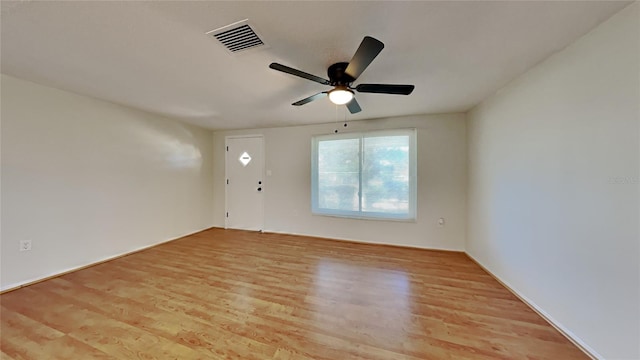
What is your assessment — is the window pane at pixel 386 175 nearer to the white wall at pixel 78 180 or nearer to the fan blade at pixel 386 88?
the fan blade at pixel 386 88

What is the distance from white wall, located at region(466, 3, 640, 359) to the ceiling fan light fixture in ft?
5.39

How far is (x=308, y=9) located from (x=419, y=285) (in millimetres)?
2715

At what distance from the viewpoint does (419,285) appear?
2.42 metres

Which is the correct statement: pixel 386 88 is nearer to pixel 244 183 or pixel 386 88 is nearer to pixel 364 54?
pixel 364 54

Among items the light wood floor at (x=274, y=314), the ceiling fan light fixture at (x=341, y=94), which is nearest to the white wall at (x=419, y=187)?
the light wood floor at (x=274, y=314)

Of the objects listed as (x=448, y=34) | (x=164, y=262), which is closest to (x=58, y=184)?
(x=164, y=262)

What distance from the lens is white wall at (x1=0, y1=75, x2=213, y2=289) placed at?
91.0 inches

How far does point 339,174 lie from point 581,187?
2.99m

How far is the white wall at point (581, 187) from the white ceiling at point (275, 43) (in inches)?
9.5

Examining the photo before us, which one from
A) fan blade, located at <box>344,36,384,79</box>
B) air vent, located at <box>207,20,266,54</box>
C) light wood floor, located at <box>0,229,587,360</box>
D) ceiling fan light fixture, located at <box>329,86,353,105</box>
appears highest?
air vent, located at <box>207,20,266,54</box>

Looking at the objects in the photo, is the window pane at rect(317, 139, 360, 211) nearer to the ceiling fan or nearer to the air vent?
the ceiling fan

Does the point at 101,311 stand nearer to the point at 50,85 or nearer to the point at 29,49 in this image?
the point at 29,49

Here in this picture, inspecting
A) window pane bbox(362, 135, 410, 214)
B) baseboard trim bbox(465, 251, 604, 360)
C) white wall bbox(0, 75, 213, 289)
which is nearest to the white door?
white wall bbox(0, 75, 213, 289)

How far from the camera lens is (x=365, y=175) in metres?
3.93
